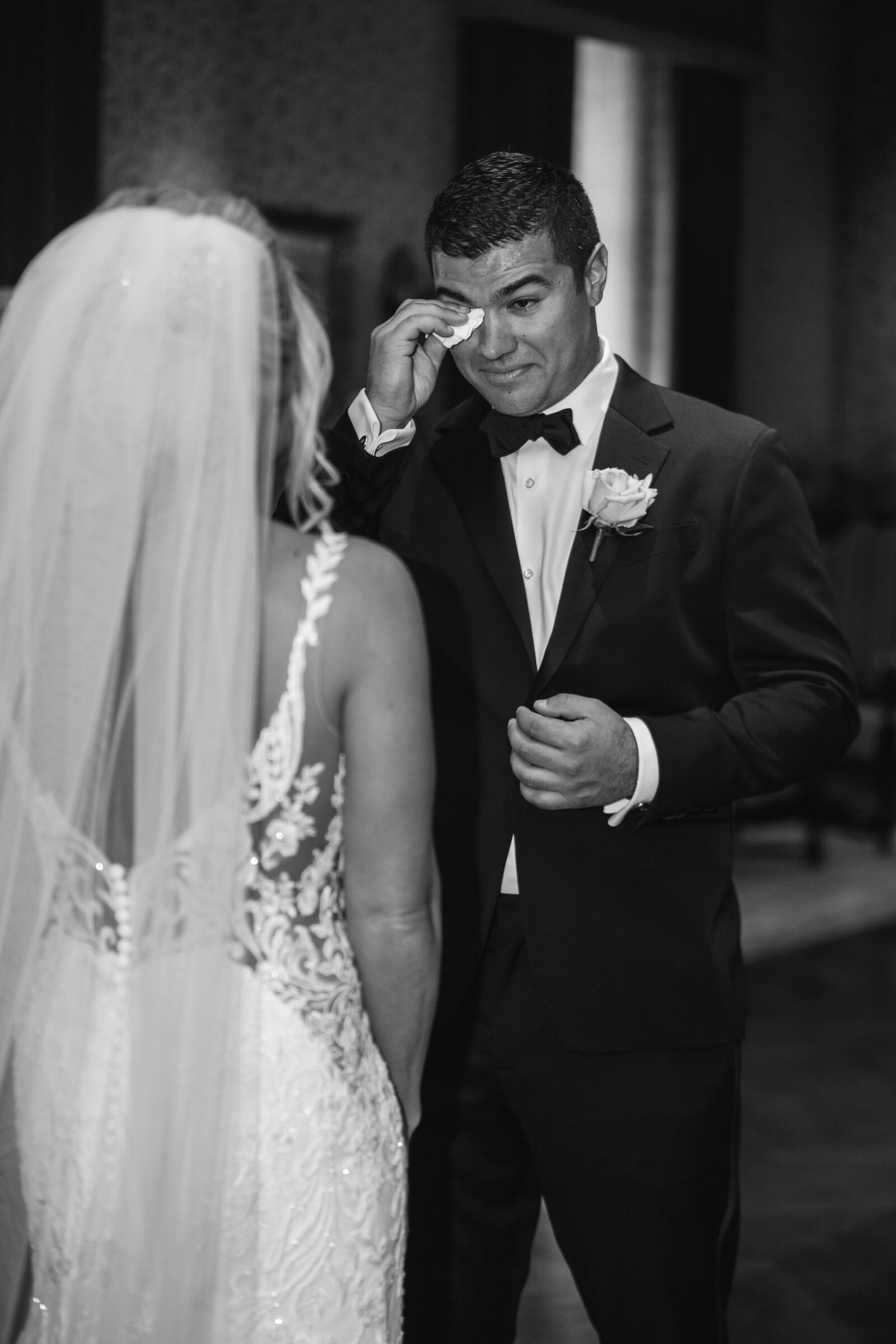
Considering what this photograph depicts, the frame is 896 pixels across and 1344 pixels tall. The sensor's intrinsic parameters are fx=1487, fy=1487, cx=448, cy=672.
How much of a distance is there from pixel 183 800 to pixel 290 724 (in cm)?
13

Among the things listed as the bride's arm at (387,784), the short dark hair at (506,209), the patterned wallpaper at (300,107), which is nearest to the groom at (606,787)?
the short dark hair at (506,209)

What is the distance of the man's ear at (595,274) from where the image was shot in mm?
1990

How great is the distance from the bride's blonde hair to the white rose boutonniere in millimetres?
424

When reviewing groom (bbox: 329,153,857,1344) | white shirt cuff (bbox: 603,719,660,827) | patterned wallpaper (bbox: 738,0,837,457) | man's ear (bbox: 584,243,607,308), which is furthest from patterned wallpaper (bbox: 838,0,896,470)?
white shirt cuff (bbox: 603,719,660,827)

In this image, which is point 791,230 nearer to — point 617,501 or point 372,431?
point 372,431

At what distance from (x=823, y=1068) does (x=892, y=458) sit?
Answer: 6.03 meters

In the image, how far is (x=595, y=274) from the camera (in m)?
2.02

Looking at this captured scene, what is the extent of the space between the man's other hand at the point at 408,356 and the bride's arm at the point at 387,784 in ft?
1.71

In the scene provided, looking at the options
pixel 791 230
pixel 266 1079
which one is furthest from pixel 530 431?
pixel 791 230

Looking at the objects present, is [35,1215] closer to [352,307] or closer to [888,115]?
[352,307]

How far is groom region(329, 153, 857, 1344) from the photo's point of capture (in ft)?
6.15

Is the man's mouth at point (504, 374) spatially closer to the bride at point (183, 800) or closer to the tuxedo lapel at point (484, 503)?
the tuxedo lapel at point (484, 503)

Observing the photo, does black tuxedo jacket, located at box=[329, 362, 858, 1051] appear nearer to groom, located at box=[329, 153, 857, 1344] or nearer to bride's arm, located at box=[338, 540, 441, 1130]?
groom, located at box=[329, 153, 857, 1344]

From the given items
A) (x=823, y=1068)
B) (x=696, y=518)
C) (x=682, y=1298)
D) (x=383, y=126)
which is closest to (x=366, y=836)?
(x=696, y=518)
